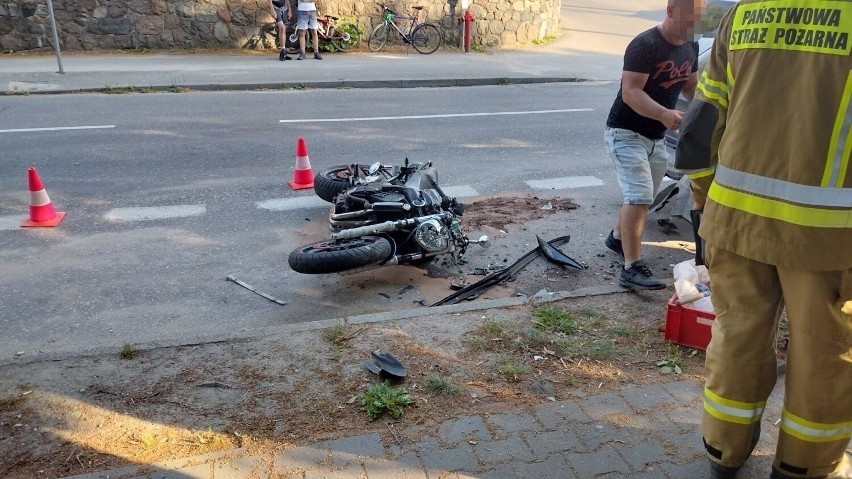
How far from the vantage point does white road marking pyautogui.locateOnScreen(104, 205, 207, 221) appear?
636cm

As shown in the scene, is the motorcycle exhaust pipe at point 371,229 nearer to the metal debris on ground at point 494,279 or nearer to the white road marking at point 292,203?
the metal debris on ground at point 494,279

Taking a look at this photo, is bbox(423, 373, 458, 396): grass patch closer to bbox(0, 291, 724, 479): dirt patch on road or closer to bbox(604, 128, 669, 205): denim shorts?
bbox(0, 291, 724, 479): dirt patch on road

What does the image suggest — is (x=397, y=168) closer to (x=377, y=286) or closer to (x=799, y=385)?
(x=377, y=286)

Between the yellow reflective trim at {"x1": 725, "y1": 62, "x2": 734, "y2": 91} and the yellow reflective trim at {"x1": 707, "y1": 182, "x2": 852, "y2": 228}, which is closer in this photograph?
the yellow reflective trim at {"x1": 707, "y1": 182, "x2": 852, "y2": 228}

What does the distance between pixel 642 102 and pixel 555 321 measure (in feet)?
5.20

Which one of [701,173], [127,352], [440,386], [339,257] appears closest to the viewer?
[701,173]

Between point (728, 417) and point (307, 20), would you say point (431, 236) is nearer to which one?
point (728, 417)

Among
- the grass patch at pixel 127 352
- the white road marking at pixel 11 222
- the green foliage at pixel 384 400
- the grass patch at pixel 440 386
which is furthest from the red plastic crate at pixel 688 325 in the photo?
the white road marking at pixel 11 222

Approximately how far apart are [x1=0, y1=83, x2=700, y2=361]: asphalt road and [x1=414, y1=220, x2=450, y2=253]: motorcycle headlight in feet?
0.99

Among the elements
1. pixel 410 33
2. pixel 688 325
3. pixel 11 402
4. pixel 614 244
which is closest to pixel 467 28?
pixel 410 33

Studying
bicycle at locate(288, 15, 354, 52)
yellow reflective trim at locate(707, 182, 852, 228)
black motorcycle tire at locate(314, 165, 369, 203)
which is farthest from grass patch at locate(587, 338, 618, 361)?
bicycle at locate(288, 15, 354, 52)

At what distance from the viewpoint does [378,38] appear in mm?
17562

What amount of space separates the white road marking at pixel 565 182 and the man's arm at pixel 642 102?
2.74m

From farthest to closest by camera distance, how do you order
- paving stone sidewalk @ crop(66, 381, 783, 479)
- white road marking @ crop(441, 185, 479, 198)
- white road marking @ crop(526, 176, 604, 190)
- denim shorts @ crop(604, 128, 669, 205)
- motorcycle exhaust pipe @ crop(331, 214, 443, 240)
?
white road marking @ crop(526, 176, 604, 190) < white road marking @ crop(441, 185, 479, 198) < motorcycle exhaust pipe @ crop(331, 214, 443, 240) < denim shorts @ crop(604, 128, 669, 205) < paving stone sidewalk @ crop(66, 381, 783, 479)
